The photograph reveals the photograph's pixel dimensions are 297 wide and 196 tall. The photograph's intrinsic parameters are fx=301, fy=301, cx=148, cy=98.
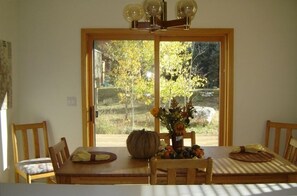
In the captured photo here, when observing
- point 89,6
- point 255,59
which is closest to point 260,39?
point 255,59

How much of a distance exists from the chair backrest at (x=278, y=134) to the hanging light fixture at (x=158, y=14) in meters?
2.12

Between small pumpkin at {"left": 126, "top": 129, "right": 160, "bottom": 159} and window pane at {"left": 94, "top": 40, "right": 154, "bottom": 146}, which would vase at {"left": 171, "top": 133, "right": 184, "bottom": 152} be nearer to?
small pumpkin at {"left": 126, "top": 129, "right": 160, "bottom": 159}

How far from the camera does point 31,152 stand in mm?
3904

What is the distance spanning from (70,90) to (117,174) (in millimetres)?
1975

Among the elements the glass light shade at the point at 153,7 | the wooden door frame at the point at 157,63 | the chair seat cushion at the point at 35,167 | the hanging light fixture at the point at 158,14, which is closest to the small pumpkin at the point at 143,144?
the hanging light fixture at the point at 158,14

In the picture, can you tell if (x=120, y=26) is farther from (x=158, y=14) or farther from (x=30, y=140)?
(x=30, y=140)

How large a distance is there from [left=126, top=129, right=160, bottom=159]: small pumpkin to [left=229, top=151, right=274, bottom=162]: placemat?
686 millimetres

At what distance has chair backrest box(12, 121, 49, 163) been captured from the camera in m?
3.54

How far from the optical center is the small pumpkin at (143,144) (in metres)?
2.44

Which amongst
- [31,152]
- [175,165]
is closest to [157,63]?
[31,152]

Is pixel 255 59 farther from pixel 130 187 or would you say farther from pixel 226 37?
pixel 130 187

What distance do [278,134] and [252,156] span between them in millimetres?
1256

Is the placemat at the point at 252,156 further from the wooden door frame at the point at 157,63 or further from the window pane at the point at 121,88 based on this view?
the window pane at the point at 121,88

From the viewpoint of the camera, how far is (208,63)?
13.2ft
